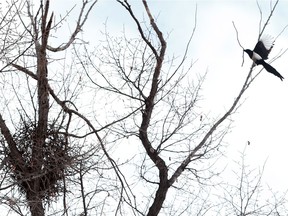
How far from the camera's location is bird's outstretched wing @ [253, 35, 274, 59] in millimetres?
7172

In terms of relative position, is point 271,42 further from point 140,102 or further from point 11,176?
point 11,176

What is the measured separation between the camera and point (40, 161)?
6.17 m

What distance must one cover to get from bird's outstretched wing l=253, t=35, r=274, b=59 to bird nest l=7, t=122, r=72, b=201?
2.60 meters

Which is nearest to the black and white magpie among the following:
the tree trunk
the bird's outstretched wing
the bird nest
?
the bird's outstretched wing

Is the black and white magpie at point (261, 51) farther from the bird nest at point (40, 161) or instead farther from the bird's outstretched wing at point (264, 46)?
the bird nest at point (40, 161)

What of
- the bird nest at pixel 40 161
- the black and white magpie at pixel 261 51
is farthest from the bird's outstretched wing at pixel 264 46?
the bird nest at pixel 40 161

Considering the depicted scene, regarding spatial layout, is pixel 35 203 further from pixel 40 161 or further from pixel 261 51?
pixel 261 51

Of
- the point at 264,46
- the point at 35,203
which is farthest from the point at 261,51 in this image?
the point at 35,203

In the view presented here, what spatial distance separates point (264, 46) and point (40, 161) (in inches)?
120

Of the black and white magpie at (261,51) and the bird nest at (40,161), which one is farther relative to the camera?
the black and white magpie at (261,51)

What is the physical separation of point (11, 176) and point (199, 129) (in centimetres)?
272

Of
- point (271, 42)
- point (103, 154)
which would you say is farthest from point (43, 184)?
point (271, 42)

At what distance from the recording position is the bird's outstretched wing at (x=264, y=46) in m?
7.17

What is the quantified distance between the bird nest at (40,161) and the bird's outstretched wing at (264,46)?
2.60 metres
